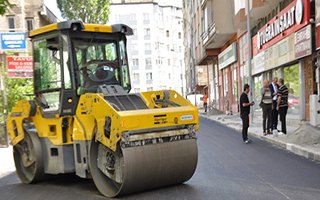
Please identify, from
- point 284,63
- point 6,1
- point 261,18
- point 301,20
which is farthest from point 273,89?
point 261,18

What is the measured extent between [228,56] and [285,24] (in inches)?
516

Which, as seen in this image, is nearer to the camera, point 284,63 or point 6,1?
point 6,1

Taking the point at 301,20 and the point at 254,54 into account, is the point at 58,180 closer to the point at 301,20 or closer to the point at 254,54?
the point at 301,20

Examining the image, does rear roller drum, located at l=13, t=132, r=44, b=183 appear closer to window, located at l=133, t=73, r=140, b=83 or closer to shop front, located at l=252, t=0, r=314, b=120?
shop front, located at l=252, t=0, r=314, b=120

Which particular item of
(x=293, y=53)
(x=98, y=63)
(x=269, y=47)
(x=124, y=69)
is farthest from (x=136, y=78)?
(x=98, y=63)

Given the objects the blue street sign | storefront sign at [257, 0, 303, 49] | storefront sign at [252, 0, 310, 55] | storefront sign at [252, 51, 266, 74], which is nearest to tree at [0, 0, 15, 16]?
the blue street sign

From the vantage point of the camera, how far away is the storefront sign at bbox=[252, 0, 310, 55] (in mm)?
A: 14891

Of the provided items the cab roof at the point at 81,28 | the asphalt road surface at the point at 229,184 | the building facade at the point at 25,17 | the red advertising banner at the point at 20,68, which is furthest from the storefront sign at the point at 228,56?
the cab roof at the point at 81,28

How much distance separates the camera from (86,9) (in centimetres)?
3447

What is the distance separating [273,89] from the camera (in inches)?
516

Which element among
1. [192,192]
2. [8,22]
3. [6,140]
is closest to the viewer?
[192,192]

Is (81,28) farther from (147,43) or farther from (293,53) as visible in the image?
(147,43)

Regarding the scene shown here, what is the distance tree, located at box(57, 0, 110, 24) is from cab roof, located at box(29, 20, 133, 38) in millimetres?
27567

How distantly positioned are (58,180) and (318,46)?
33.7 feet
